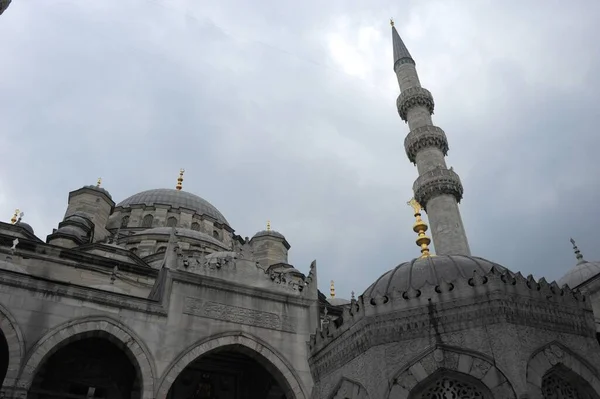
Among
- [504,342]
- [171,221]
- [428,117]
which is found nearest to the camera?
[504,342]

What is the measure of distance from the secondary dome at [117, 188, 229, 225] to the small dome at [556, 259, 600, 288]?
20.3 m

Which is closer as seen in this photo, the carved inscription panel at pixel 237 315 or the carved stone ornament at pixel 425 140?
the carved inscription panel at pixel 237 315

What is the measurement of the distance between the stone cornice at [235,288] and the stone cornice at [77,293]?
1.05 metres

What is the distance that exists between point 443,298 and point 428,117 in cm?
2135

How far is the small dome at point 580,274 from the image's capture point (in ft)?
57.9

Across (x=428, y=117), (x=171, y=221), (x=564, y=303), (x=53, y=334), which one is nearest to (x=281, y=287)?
(x=53, y=334)

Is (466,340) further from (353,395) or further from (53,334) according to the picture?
(53,334)

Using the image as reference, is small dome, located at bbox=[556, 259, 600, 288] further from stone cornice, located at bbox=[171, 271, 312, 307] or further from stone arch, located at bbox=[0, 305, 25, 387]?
stone arch, located at bbox=[0, 305, 25, 387]

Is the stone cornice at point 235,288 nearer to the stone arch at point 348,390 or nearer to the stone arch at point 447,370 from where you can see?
the stone arch at point 348,390

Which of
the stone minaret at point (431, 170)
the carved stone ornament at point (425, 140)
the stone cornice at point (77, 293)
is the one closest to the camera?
the stone cornice at point (77, 293)

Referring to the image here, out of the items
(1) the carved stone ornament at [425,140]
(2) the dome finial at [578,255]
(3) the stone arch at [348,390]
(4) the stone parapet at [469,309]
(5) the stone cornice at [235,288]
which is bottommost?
(3) the stone arch at [348,390]

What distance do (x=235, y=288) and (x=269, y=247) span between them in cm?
1305

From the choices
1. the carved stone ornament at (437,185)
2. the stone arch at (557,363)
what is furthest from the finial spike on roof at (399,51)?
the stone arch at (557,363)

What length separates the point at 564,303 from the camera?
429 cm
